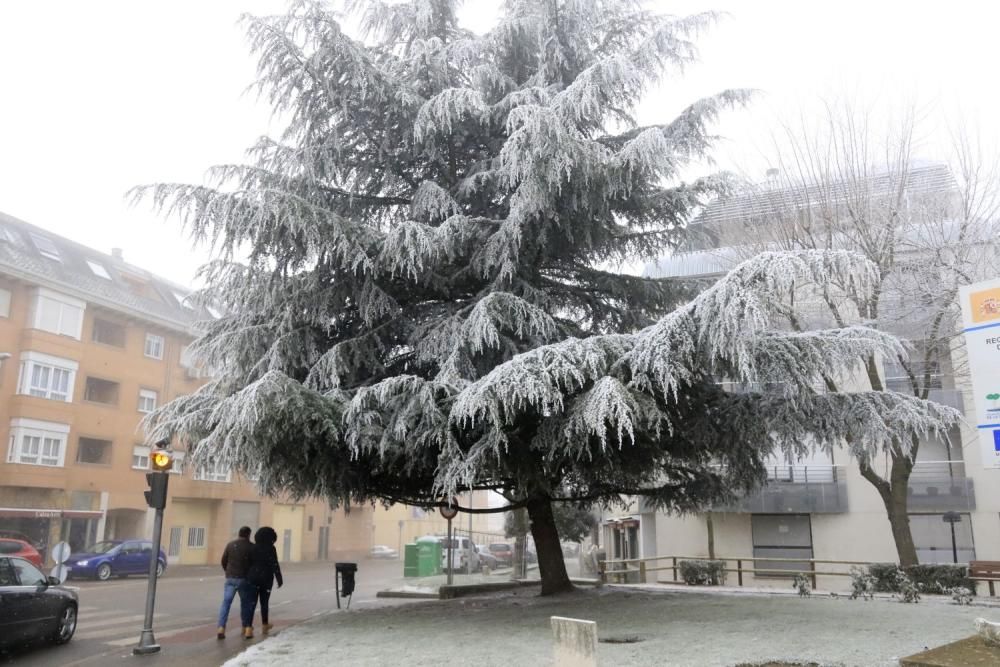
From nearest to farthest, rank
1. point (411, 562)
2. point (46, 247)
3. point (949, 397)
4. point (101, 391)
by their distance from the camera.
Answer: point (949, 397)
point (411, 562)
point (46, 247)
point (101, 391)

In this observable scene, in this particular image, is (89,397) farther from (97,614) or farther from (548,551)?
(548,551)

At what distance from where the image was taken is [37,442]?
96.7ft

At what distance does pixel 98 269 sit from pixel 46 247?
324cm

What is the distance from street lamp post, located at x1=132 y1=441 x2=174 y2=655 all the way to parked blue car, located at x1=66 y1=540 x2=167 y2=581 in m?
15.8

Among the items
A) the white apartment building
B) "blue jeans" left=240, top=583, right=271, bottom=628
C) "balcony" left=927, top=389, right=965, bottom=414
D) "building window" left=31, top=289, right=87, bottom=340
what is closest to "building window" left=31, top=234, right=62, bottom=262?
"building window" left=31, top=289, right=87, bottom=340

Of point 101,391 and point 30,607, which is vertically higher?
point 101,391

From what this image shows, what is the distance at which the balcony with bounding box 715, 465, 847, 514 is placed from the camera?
22.1 m

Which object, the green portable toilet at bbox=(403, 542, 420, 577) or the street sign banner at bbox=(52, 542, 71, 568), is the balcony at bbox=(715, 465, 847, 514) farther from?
the street sign banner at bbox=(52, 542, 71, 568)

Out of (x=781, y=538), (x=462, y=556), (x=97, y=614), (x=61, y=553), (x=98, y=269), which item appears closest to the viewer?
(x=61, y=553)

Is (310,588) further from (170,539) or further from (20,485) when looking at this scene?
(170,539)

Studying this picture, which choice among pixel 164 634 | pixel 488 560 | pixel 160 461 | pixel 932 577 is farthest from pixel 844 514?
pixel 160 461

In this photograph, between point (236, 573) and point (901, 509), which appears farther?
point (901, 509)

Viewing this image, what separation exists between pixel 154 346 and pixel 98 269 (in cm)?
449

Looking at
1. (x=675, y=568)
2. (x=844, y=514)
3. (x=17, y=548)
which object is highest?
(x=844, y=514)
